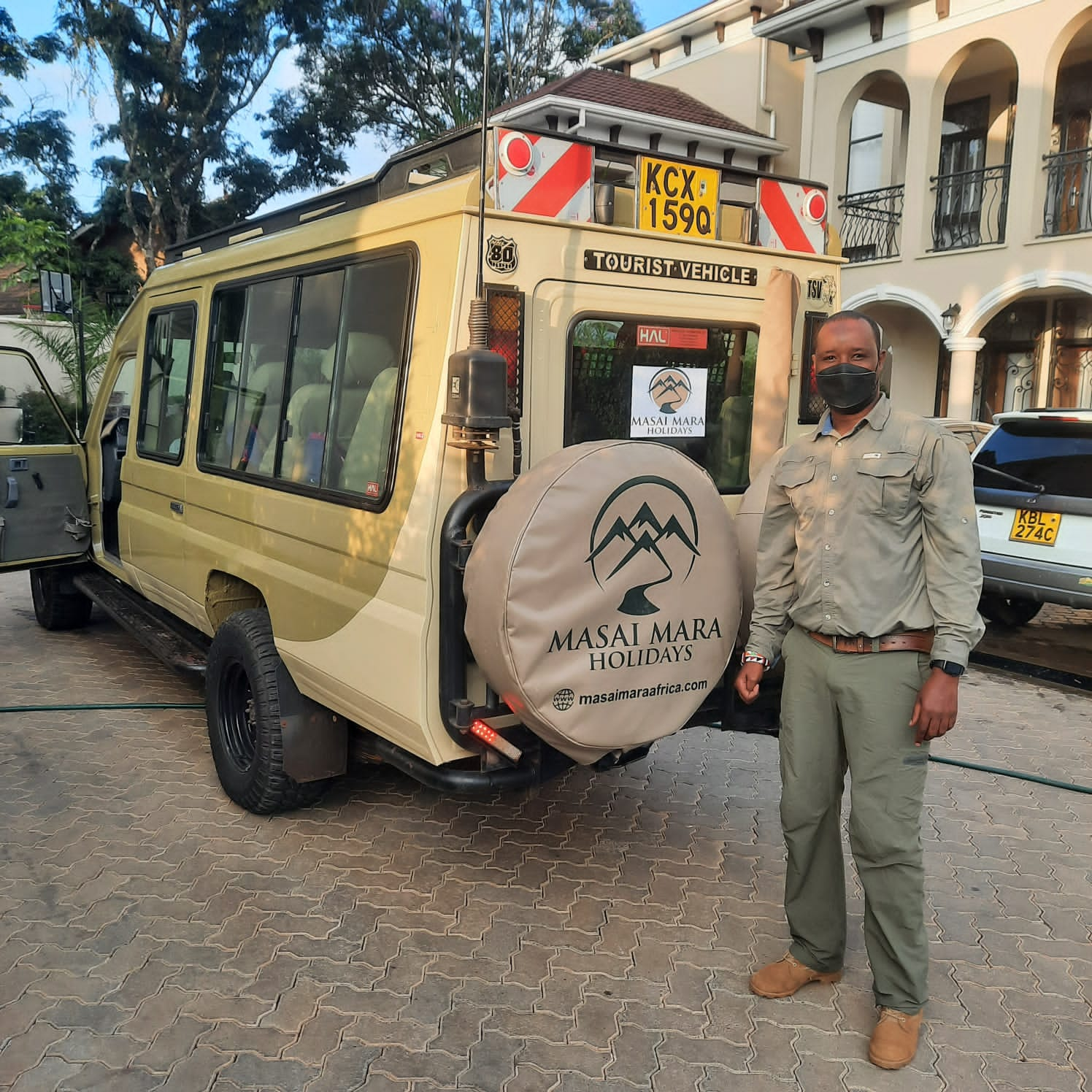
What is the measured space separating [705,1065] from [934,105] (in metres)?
13.9

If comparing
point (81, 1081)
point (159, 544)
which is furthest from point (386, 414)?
point (159, 544)

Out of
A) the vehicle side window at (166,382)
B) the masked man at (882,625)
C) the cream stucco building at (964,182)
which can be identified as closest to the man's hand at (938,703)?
the masked man at (882,625)

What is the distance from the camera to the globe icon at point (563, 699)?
9.12 ft

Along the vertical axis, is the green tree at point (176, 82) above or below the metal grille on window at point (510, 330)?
above

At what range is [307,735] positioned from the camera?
3.88 meters

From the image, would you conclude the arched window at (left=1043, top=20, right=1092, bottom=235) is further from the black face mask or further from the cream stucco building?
the black face mask

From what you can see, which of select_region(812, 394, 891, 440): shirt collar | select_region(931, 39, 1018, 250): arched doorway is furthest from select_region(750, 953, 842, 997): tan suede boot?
select_region(931, 39, 1018, 250): arched doorway

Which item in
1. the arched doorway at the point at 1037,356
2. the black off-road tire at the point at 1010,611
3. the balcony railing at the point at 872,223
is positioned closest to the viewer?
the black off-road tire at the point at 1010,611

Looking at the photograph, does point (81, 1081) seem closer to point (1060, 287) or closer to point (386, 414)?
point (386, 414)

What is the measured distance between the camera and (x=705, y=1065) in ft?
8.85

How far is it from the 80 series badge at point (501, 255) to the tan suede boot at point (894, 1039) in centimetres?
244

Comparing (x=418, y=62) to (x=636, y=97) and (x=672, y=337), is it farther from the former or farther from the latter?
(x=672, y=337)

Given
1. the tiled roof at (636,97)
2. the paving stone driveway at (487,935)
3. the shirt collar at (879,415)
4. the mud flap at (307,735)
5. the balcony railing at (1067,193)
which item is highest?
the tiled roof at (636,97)

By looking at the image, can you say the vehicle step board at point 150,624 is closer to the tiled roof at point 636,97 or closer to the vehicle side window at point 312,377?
the vehicle side window at point 312,377
